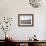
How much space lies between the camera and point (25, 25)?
4820mm

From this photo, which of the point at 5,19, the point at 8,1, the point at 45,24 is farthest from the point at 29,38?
the point at 8,1

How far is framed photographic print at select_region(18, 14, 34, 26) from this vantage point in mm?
4816

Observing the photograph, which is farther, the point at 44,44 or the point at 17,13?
the point at 17,13

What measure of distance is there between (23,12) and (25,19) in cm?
28

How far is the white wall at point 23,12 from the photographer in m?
4.79

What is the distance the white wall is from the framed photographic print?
0.38ft

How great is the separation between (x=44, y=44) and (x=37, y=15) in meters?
1.35

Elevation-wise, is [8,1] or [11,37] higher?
[8,1]

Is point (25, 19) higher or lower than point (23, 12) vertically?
lower

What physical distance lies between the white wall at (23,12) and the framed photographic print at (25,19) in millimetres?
117

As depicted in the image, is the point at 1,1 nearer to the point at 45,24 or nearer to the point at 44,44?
the point at 45,24

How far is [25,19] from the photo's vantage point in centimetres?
484

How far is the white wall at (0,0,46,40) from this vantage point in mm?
4785

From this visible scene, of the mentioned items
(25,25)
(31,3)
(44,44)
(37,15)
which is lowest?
(44,44)
